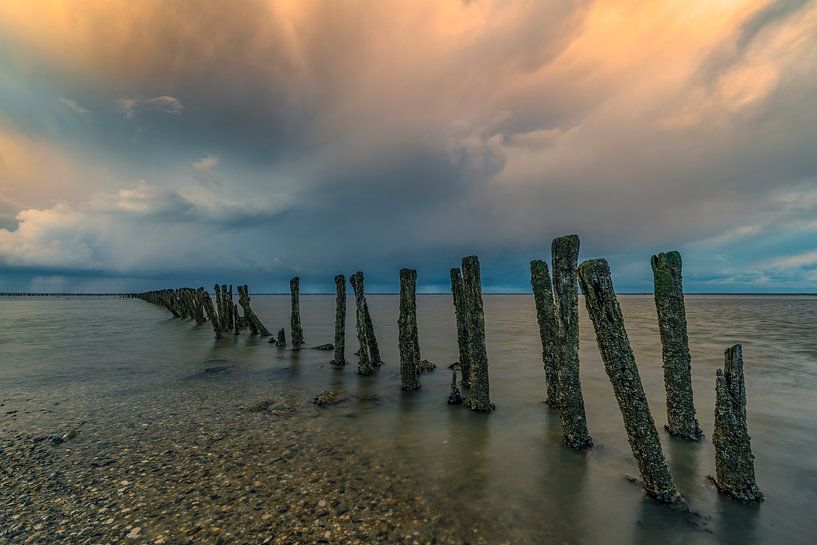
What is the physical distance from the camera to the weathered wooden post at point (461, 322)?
10383 millimetres

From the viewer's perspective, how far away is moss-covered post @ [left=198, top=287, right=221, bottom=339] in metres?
24.0

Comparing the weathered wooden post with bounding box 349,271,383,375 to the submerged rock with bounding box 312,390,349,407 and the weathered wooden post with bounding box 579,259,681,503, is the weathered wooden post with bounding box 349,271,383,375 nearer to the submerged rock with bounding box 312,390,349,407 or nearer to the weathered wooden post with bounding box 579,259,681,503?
the submerged rock with bounding box 312,390,349,407

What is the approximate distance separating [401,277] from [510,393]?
15.1 feet

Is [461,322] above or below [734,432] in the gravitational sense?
above

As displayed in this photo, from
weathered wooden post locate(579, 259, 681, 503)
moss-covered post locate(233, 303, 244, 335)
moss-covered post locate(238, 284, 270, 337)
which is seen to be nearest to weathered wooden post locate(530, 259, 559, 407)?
weathered wooden post locate(579, 259, 681, 503)

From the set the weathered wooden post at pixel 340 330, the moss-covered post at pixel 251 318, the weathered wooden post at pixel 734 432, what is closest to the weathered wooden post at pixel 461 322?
the weathered wooden post at pixel 340 330

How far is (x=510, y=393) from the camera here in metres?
11.0

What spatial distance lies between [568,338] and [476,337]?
2.45 metres

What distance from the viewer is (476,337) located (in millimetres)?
8930

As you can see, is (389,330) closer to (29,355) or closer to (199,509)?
(29,355)

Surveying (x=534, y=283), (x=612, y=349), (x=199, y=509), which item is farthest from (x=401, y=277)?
(x=199, y=509)

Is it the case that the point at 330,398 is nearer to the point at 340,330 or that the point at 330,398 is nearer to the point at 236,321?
the point at 340,330

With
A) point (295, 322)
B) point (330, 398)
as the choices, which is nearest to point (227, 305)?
point (295, 322)

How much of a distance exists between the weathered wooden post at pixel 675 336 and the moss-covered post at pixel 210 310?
23485 mm
